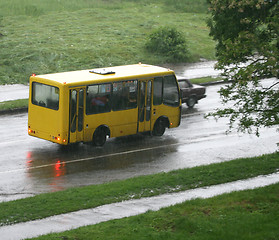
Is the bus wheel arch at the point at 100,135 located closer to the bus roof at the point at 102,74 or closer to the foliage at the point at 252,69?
the bus roof at the point at 102,74

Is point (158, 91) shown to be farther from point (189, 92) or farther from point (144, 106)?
point (189, 92)

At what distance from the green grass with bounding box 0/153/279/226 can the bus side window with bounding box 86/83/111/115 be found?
4.17 metres

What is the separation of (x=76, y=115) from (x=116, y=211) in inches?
247

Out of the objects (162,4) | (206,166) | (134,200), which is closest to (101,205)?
(134,200)

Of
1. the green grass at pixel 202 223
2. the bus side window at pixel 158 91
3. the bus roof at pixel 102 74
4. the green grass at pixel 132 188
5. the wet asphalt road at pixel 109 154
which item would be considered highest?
the bus roof at pixel 102 74

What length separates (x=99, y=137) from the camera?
21.5 metres

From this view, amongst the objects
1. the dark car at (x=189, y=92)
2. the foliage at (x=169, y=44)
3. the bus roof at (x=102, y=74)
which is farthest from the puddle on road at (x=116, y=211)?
the foliage at (x=169, y=44)

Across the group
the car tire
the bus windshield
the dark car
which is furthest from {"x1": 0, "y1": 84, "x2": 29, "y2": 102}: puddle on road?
the bus windshield

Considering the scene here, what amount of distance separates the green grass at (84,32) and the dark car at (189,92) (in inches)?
383

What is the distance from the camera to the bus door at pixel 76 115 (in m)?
20.4

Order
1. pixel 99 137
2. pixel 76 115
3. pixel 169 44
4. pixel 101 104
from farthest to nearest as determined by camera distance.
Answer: pixel 169 44
pixel 99 137
pixel 101 104
pixel 76 115

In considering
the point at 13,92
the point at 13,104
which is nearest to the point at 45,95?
the point at 13,104

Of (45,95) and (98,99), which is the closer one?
(45,95)

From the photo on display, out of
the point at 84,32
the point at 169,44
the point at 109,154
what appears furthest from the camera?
the point at 84,32
